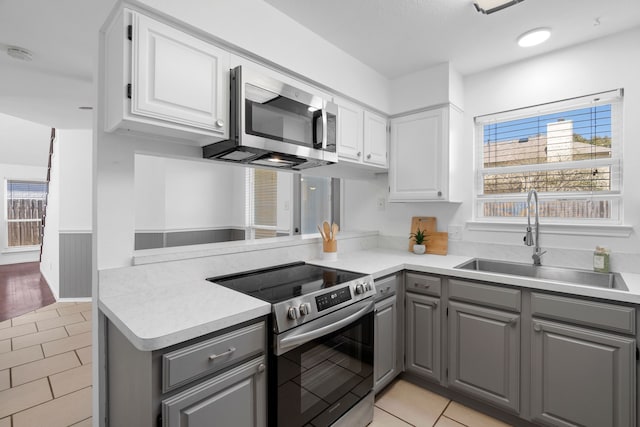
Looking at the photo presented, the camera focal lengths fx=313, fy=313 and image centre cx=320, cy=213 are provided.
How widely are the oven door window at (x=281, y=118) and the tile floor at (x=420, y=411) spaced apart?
178 centimetres

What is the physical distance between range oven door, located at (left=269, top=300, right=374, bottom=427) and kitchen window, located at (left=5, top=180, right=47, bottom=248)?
797cm

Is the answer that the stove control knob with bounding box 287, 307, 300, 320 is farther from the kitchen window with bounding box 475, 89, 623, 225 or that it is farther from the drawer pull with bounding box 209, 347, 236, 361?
the kitchen window with bounding box 475, 89, 623, 225

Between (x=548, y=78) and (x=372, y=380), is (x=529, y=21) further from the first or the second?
(x=372, y=380)

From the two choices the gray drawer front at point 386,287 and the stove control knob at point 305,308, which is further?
the gray drawer front at point 386,287

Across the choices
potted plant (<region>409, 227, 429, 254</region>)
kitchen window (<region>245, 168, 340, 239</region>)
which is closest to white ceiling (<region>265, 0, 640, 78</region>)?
potted plant (<region>409, 227, 429, 254</region>)

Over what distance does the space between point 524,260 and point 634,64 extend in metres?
1.48

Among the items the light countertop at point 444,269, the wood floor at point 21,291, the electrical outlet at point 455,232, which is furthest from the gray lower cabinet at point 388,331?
the wood floor at point 21,291

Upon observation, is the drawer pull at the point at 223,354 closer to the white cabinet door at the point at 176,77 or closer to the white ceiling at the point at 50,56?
the white cabinet door at the point at 176,77

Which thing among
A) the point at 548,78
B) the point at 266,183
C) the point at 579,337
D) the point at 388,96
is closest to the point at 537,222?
the point at 579,337

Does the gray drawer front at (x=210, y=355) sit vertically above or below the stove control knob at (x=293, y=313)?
below

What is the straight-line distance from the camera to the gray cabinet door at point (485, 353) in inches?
74.5

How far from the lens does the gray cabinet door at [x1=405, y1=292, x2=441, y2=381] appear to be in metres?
2.20

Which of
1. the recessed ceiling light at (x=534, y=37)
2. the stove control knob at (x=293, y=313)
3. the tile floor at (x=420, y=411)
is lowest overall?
the tile floor at (x=420, y=411)

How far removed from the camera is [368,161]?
2625 mm
